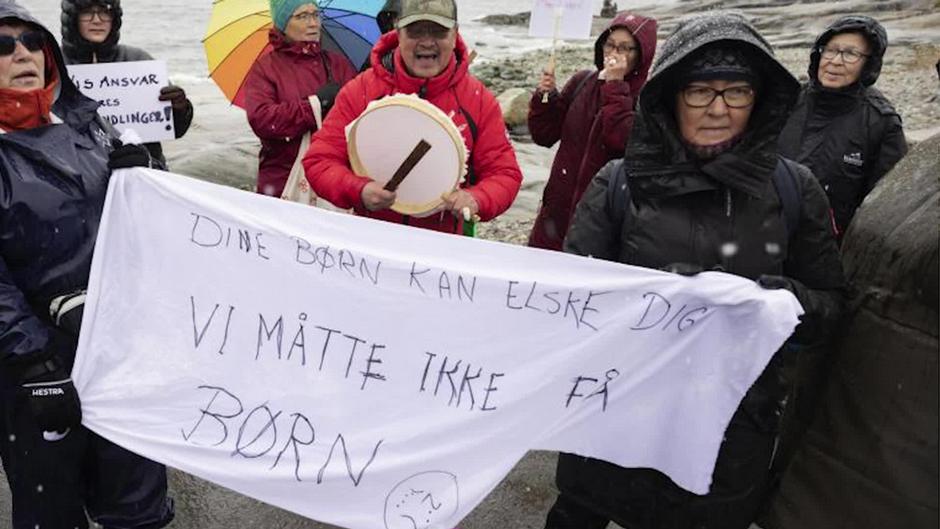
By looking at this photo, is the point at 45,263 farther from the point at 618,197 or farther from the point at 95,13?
the point at 95,13

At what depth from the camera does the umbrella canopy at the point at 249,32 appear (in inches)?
184

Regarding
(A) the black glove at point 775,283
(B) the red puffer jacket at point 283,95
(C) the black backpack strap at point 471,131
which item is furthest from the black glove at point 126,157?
(A) the black glove at point 775,283

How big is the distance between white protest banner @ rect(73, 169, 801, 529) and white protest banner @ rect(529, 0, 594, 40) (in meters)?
2.60

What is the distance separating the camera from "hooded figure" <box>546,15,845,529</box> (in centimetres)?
214

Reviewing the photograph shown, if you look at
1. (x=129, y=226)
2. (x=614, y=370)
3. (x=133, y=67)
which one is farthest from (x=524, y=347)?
(x=133, y=67)

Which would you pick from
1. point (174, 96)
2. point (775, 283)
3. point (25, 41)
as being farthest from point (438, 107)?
point (174, 96)

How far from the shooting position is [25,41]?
2.39 metres

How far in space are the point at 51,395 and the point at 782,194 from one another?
2168 mm

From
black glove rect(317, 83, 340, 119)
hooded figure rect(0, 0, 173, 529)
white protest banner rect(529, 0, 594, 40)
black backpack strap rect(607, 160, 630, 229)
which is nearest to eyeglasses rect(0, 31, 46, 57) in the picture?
hooded figure rect(0, 0, 173, 529)

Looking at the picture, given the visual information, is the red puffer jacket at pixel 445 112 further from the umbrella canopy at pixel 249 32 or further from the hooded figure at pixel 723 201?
the umbrella canopy at pixel 249 32

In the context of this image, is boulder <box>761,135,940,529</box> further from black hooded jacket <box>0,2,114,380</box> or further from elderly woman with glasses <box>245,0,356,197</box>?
elderly woman with glasses <box>245,0,356,197</box>

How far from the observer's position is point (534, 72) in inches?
701

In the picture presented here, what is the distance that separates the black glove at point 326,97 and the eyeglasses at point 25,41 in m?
1.62

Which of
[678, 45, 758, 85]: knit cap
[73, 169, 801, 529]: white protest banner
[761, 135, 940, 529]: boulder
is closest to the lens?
[761, 135, 940, 529]: boulder
